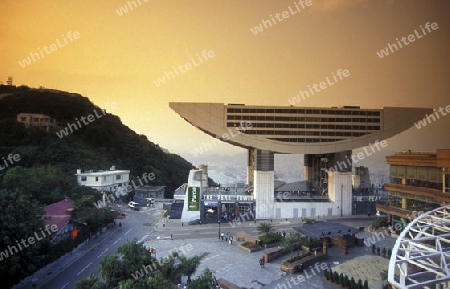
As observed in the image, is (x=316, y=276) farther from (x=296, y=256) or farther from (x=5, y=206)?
(x=5, y=206)

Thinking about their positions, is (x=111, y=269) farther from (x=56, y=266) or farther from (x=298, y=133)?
(x=298, y=133)

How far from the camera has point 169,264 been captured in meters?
18.7

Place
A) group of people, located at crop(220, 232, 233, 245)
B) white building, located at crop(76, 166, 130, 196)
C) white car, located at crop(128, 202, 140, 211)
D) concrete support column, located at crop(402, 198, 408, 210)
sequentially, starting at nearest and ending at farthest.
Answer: group of people, located at crop(220, 232, 233, 245)
concrete support column, located at crop(402, 198, 408, 210)
white car, located at crop(128, 202, 140, 211)
white building, located at crop(76, 166, 130, 196)

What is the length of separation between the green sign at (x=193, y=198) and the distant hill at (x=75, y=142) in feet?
85.3

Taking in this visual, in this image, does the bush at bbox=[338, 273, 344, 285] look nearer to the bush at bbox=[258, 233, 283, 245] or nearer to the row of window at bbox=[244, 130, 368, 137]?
the bush at bbox=[258, 233, 283, 245]

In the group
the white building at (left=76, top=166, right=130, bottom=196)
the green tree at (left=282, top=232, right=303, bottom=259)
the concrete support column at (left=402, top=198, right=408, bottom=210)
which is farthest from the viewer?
the white building at (left=76, top=166, right=130, bottom=196)

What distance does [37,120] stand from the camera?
70.6 meters

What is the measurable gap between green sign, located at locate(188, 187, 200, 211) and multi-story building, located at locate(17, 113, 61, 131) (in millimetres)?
44031

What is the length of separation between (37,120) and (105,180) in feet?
86.8

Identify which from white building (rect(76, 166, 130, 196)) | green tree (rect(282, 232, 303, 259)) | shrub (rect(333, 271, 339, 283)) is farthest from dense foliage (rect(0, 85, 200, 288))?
green tree (rect(282, 232, 303, 259))

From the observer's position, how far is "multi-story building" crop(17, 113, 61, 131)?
226 ft

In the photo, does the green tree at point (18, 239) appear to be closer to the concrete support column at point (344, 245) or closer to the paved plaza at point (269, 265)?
the paved plaza at point (269, 265)

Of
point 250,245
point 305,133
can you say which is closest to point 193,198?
point 250,245

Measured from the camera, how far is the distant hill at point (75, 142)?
57375mm
